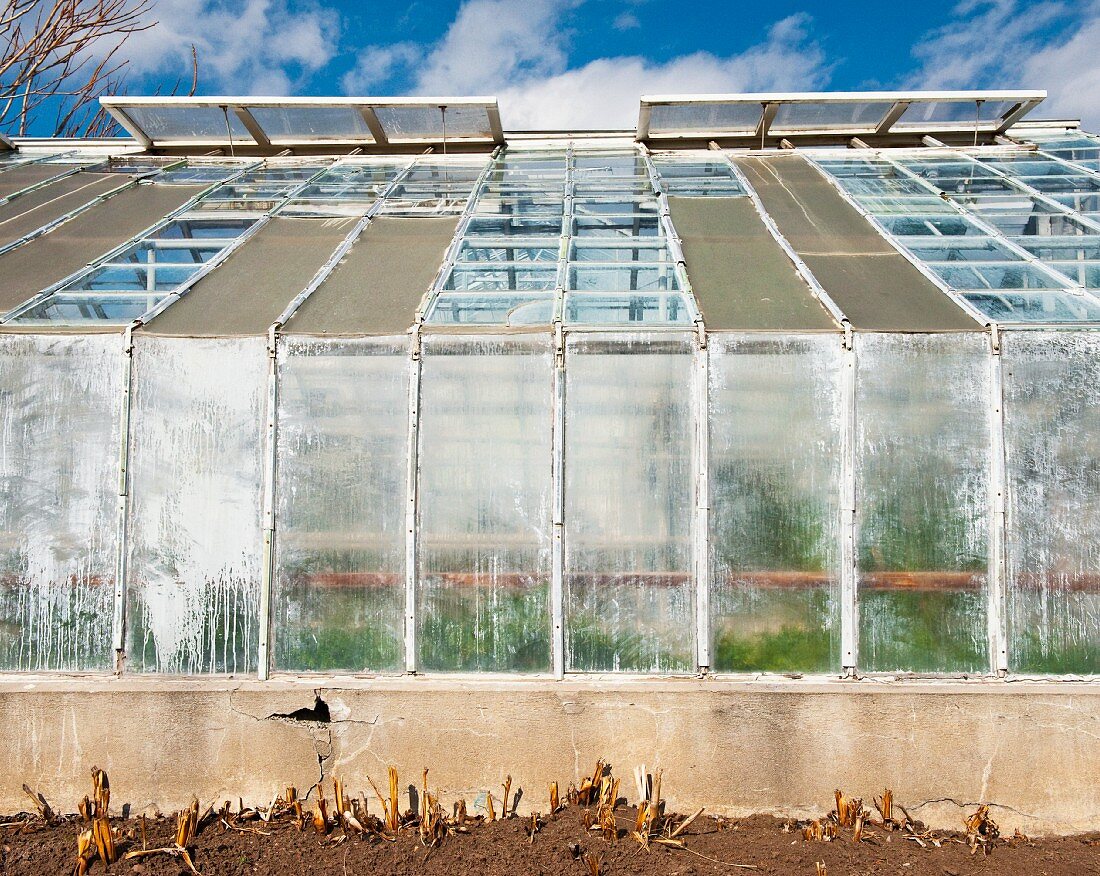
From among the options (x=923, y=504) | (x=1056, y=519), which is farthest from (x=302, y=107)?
(x=1056, y=519)

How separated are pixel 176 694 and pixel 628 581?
3847 mm

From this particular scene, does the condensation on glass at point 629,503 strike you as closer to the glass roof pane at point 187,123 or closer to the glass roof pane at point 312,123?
the glass roof pane at point 312,123

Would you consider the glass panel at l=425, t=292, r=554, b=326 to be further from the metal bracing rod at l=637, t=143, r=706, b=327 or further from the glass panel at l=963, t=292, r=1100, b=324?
the glass panel at l=963, t=292, r=1100, b=324

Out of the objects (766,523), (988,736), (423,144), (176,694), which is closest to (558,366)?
(766,523)

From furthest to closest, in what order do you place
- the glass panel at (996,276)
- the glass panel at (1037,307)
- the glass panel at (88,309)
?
the glass panel at (996,276)
the glass panel at (88,309)
the glass panel at (1037,307)

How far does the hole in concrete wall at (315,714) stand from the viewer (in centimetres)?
613

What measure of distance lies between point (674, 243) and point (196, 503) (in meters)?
5.66

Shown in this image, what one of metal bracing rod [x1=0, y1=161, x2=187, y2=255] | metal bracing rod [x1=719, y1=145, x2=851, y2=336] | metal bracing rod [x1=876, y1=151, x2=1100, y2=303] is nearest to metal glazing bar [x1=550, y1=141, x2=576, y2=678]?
metal bracing rod [x1=719, y1=145, x2=851, y2=336]

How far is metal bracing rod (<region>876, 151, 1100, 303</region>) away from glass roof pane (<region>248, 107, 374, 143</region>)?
858 centimetres

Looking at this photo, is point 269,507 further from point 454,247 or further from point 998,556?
point 998,556

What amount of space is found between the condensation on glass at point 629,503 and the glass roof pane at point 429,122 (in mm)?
7592

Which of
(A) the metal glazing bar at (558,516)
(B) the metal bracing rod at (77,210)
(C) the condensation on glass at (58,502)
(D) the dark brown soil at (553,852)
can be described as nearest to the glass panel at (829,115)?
(A) the metal glazing bar at (558,516)

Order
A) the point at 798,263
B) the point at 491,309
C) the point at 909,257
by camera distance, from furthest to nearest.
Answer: the point at 909,257 → the point at 798,263 → the point at 491,309

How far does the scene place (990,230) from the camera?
28.5 feet
